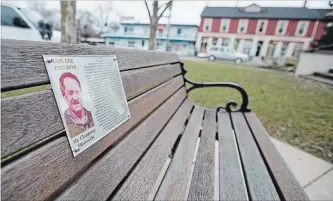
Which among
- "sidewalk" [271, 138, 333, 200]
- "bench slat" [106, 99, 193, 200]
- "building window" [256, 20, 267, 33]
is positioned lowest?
"sidewalk" [271, 138, 333, 200]

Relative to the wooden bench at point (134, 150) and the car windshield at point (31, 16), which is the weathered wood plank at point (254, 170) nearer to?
the wooden bench at point (134, 150)

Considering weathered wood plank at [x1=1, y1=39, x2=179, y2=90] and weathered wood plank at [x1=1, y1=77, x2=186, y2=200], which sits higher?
weathered wood plank at [x1=1, y1=39, x2=179, y2=90]

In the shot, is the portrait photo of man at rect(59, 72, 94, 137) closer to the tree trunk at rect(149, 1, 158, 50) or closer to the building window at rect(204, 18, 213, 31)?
the tree trunk at rect(149, 1, 158, 50)

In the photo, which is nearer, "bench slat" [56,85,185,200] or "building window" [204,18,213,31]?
"bench slat" [56,85,185,200]

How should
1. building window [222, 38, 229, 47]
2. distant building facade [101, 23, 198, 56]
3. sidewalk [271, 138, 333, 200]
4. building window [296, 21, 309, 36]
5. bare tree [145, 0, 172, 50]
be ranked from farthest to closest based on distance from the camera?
building window [222, 38, 229, 47]
distant building facade [101, 23, 198, 56]
bare tree [145, 0, 172, 50]
building window [296, 21, 309, 36]
sidewalk [271, 138, 333, 200]

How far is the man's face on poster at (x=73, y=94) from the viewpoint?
0.58m

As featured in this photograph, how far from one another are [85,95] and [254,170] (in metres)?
1.05

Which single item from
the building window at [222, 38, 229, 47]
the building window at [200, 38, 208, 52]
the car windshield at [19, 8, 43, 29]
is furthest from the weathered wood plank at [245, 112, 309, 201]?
the building window at [200, 38, 208, 52]

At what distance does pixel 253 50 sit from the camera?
1011 inches

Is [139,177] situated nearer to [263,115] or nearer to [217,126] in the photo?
[217,126]

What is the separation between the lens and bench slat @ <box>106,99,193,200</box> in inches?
32.7

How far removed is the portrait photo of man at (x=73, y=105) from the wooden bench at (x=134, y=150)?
0.10ft

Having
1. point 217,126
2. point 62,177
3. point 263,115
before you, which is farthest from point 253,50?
point 62,177

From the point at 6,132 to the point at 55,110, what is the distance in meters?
0.14
